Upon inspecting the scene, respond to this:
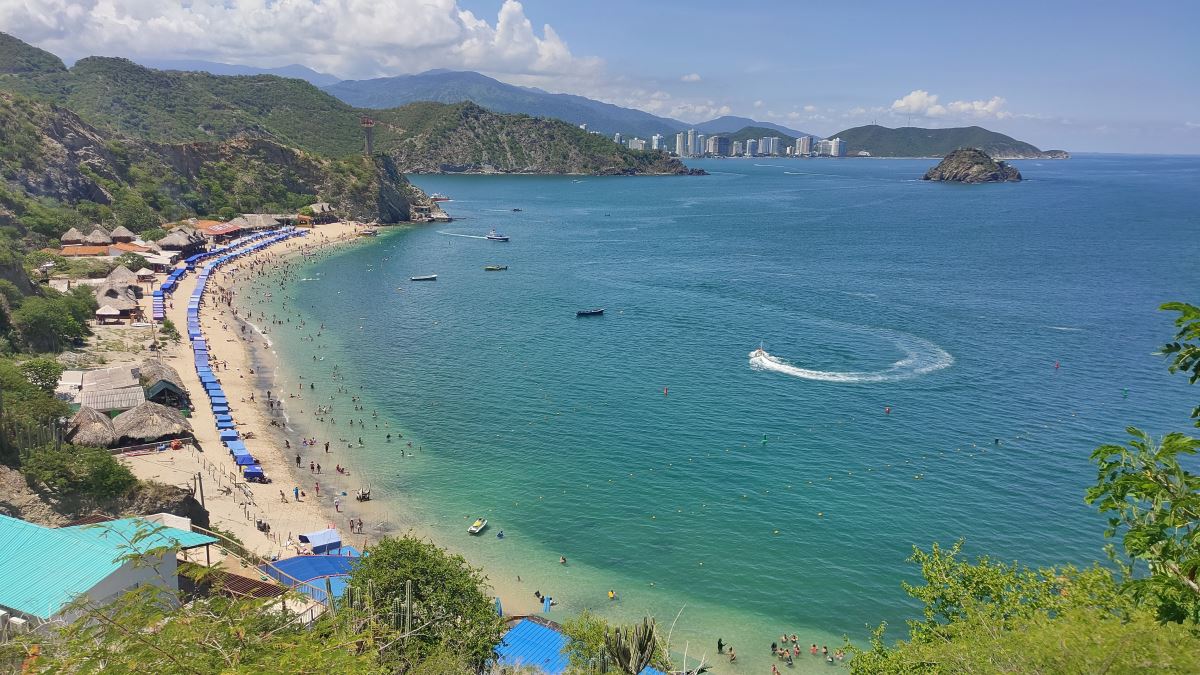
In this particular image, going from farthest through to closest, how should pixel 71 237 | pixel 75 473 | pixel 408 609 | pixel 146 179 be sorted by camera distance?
pixel 146 179 < pixel 71 237 < pixel 75 473 < pixel 408 609

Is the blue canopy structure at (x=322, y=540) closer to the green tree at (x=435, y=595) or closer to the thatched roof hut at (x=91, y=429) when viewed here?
the green tree at (x=435, y=595)

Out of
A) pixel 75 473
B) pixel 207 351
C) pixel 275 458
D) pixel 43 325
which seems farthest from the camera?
pixel 207 351

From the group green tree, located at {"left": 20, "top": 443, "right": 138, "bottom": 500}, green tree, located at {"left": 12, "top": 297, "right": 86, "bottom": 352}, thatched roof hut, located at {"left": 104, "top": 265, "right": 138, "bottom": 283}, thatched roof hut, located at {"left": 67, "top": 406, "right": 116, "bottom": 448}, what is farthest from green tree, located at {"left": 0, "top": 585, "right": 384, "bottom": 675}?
thatched roof hut, located at {"left": 104, "top": 265, "right": 138, "bottom": 283}

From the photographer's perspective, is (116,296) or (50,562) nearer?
(50,562)

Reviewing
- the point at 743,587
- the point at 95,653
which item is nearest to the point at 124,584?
the point at 95,653

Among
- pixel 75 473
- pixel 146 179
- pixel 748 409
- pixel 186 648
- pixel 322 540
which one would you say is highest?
pixel 146 179

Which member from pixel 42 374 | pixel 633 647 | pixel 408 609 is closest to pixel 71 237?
pixel 42 374

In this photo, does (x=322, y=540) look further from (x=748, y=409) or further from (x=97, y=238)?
(x=97, y=238)
